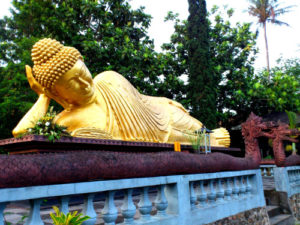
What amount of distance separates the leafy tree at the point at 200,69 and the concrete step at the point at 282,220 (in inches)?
242

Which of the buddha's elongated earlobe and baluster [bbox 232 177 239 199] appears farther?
the buddha's elongated earlobe

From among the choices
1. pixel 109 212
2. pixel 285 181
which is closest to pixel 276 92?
pixel 285 181

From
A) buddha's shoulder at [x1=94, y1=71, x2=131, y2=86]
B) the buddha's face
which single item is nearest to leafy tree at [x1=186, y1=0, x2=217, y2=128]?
buddha's shoulder at [x1=94, y1=71, x2=131, y2=86]

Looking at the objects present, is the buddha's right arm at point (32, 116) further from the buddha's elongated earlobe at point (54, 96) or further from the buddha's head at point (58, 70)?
the buddha's head at point (58, 70)

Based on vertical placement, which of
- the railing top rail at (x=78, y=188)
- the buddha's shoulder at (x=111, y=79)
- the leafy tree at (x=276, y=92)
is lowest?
the railing top rail at (x=78, y=188)

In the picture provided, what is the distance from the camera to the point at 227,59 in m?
13.9

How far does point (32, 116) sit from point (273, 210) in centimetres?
501

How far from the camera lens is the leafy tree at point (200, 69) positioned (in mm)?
11914

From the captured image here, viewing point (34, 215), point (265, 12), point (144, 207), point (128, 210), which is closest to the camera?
point (34, 215)

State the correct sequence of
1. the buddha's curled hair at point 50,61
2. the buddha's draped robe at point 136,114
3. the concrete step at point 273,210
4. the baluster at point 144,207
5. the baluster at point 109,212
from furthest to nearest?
the buddha's draped robe at point 136,114, the concrete step at point 273,210, the buddha's curled hair at point 50,61, the baluster at point 144,207, the baluster at point 109,212

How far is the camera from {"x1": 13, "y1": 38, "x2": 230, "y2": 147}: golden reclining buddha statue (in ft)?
17.1

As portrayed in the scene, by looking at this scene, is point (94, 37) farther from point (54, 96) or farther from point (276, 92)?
point (276, 92)

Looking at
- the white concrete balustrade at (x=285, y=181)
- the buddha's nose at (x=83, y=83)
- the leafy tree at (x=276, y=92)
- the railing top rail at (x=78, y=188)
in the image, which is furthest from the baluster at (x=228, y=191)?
the leafy tree at (x=276, y=92)

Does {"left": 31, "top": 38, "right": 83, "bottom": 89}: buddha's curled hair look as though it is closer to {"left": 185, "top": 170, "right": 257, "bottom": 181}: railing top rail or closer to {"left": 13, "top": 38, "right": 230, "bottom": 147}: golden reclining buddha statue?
{"left": 13, "top": 38, "right": 230, "bottom": 147}: golden reclining buddha statue
